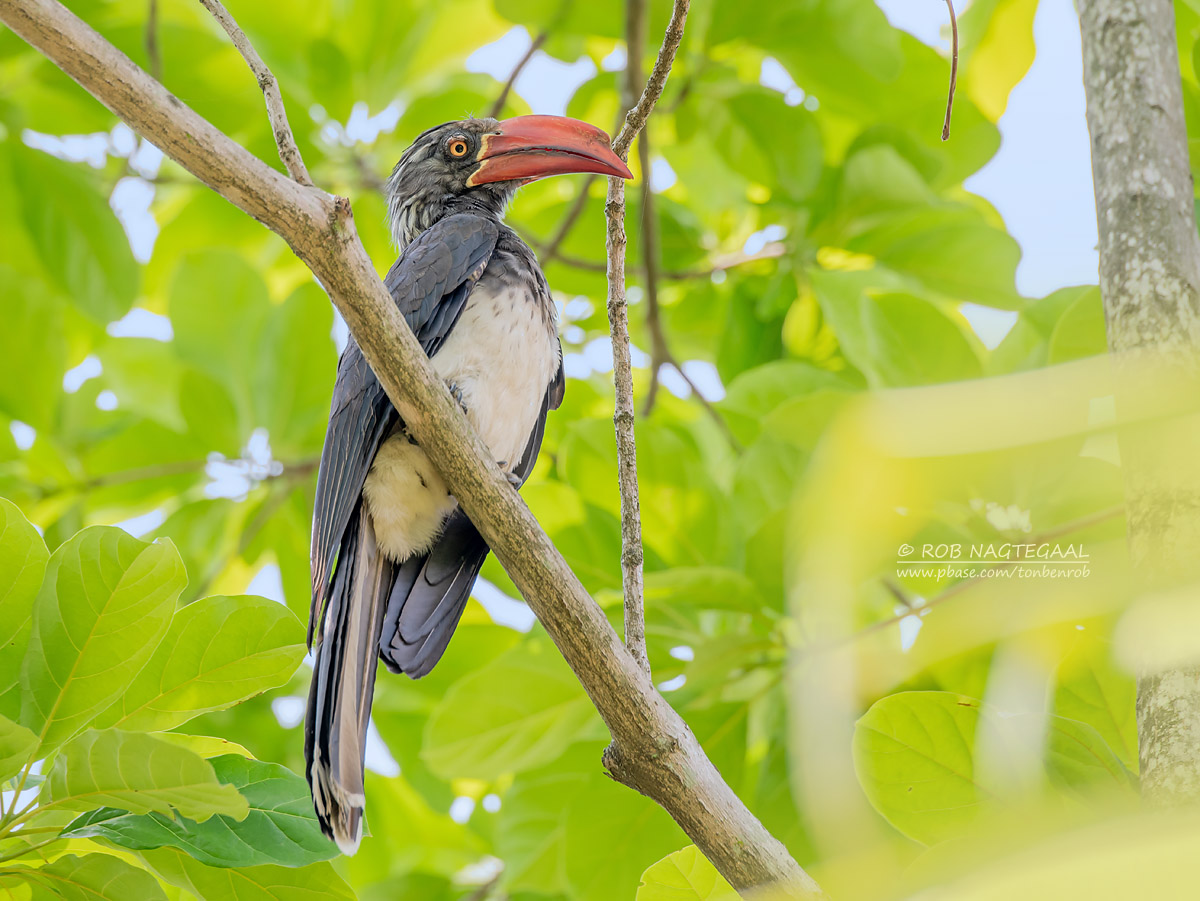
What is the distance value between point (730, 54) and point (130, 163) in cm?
227

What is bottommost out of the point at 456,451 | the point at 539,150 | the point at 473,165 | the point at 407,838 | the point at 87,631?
the point at 87,631

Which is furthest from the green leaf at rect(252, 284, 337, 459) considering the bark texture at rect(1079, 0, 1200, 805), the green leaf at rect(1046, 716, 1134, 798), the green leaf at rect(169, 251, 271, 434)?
the green leaf at rect(1046, 716, 1134, 798)

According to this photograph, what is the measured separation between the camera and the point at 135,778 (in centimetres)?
145

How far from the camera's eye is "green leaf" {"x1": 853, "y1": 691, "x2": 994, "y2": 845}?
144 centimetres

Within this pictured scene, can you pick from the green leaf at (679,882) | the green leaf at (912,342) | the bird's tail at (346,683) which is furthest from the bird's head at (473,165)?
the green leaf at (679,882)

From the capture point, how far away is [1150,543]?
4.21 feet

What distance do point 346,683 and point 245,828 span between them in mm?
570

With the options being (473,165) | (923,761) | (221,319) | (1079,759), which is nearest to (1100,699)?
(1079,759)

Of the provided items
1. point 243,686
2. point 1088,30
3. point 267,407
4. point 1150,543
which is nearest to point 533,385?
point 267,407

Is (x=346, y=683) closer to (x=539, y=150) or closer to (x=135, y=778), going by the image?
(x=135, y=778)

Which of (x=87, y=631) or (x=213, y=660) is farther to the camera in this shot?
(x=213, y=660)

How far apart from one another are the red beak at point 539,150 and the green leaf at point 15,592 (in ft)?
5.66

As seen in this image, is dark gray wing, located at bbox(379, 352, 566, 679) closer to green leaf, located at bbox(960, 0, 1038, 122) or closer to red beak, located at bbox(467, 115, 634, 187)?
red beak, located at bbox(467, 115, 634, 187)

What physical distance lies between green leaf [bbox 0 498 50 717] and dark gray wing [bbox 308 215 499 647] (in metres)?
0.69
